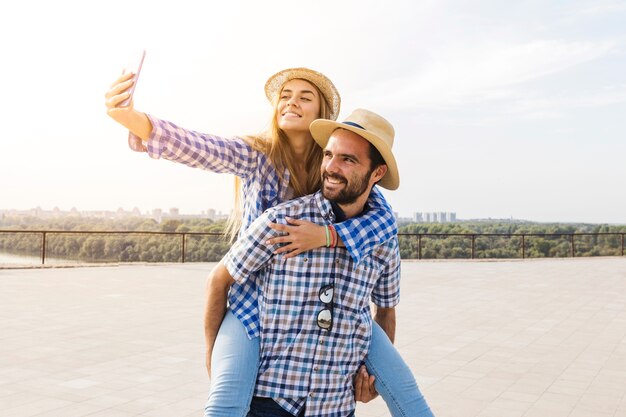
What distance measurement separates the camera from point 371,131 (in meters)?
2.12

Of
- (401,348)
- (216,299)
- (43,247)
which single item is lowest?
(401,348)

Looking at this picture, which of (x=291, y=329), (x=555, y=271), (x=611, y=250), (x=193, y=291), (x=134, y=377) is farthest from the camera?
(x=611, y=250)

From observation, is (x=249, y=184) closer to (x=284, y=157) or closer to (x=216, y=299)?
(x=284, y=157)

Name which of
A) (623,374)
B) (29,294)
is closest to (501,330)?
(623,374)

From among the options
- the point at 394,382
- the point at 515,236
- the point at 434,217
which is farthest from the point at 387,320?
the point at 434,217

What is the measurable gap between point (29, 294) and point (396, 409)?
10.5 m

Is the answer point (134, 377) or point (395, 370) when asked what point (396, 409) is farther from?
point (134, 377)

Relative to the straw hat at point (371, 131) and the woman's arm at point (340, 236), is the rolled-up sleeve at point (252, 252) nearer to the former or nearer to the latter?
the woman's arm at point (340, 236)

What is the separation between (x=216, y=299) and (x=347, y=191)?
21.6 inches

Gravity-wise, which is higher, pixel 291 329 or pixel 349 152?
pixel 349 152

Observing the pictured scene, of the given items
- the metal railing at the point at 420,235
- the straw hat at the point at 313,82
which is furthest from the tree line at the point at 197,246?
the straw hat at the point at 313,82

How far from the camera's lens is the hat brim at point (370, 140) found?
2.11 meters

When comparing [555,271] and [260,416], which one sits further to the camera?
[555,271]

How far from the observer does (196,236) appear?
19984mm
